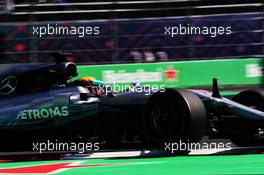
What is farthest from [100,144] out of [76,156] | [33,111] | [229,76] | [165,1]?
[165,1]

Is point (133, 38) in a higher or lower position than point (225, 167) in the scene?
higher

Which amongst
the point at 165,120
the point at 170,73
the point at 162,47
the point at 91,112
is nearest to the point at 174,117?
the point at 165,120

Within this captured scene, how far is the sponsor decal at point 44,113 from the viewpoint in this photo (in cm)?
667

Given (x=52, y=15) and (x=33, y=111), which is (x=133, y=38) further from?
(x=33, y=111)

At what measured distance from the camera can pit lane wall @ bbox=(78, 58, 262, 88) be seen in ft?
36.7

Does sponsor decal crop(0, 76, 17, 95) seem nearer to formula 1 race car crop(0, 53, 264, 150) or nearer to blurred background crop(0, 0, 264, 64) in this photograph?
formula 1 race car crop(0, 53, 264, 150)

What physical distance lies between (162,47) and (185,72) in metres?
0.81

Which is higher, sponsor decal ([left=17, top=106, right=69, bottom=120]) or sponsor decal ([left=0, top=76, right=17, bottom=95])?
sponsor decal ([left=0, top=76, right=17, bottom=95])

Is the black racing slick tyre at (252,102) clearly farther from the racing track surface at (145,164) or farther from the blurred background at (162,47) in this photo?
the blurred background at (162,47)

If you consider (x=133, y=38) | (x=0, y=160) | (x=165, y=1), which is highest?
(x=165, y=1)

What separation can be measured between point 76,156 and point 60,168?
1.41m

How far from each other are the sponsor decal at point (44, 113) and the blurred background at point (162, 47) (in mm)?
4499

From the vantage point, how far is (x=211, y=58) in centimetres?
1169

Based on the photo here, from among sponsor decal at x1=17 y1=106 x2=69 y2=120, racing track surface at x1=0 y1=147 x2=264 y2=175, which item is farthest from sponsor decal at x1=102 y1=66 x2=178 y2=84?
sponsor decal at x1=17 y1=106 x2=69 y2=120
